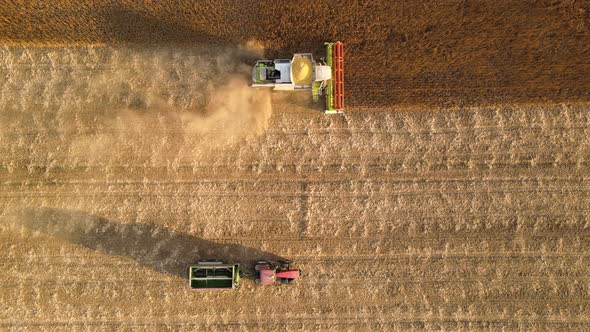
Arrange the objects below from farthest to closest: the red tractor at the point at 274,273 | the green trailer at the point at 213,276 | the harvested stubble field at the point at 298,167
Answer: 1. the harvested stubble field at the point at 298,167
2. the red tractor at the point at 274,273
3. the green trailer at the point at 213,276

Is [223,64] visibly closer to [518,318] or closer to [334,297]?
[334,297]

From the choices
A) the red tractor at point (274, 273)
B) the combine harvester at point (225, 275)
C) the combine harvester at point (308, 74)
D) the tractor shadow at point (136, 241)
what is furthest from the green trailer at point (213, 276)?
the combine harvester at point (308, 74)

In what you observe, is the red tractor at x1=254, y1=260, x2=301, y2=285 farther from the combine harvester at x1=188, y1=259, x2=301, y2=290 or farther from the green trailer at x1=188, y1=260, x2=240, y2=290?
the green trailer at x1=188, y1=260, x2=240, y2=290

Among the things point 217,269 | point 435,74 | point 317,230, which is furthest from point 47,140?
point 435,74

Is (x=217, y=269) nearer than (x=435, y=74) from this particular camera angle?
Yes

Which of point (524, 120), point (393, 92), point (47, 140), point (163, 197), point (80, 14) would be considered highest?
point (80, 14)

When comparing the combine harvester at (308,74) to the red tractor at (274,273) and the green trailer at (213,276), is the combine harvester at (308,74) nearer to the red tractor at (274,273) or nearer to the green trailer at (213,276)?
the red tractor at (274,273)

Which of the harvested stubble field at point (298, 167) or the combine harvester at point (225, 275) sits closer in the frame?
the combine harvester at point (225, 275)
